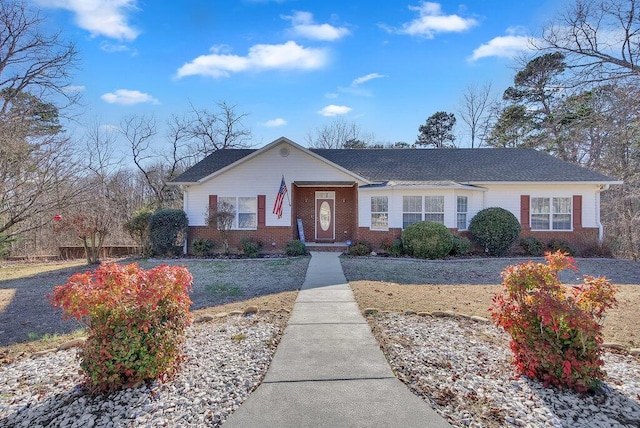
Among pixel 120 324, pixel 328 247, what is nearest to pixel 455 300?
pixel 120 324

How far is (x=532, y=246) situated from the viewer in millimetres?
14148

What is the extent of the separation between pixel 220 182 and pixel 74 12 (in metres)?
7.31

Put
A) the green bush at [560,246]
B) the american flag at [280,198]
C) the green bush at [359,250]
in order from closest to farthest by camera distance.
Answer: the green bush at [359,250] < the green bush at [560,246] < the american flag at [280,198]

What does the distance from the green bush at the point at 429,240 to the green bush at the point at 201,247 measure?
827cm

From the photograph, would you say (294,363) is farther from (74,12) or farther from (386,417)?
(74,12)

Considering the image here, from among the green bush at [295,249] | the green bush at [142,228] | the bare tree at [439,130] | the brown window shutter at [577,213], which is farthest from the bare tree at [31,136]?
the bare tree at [439,130]

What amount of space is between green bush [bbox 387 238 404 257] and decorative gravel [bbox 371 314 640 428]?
887 centimetres

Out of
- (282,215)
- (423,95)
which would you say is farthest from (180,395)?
(423,95)

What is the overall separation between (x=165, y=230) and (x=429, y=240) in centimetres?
1063

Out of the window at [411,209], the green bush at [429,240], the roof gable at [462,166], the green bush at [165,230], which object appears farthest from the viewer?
the roof gable at [462,166]

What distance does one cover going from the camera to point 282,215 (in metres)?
14.8

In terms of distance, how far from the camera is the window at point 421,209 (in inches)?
564

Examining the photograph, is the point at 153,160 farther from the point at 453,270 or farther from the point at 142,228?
the point at 453,270

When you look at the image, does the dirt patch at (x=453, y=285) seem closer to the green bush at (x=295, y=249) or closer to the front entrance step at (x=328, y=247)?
the green bush at (x=295, y=249)
